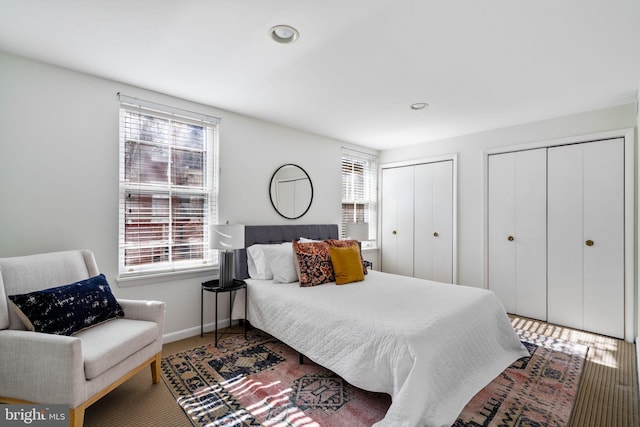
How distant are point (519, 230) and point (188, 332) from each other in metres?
3.97

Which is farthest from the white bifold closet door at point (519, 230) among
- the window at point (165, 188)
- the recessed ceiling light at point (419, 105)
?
the window at point (165, 188)

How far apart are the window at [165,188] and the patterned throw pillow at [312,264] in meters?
0.99

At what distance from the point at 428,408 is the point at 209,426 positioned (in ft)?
4.16

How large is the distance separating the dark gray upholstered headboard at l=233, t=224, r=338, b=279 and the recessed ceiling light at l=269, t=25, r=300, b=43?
1997mm

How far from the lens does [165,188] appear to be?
116 inches

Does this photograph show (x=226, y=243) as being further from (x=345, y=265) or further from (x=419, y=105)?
(x=419, y=105)

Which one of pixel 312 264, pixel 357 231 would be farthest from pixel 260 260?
pixel 357 231

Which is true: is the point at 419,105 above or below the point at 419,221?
above

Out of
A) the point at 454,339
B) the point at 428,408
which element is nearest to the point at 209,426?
the point at 428,408

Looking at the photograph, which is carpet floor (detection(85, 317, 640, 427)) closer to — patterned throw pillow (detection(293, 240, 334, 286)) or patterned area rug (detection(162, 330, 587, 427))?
patterned area rug (detection(162, 330, 587, 427))

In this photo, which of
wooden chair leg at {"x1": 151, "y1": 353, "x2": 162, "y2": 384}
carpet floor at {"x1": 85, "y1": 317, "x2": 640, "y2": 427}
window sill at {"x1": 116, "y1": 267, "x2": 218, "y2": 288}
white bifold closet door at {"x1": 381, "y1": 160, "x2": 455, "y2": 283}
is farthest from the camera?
white bifold closet door at {"x1": 381, "y1": 160, "x2": 455, "y2": 283}

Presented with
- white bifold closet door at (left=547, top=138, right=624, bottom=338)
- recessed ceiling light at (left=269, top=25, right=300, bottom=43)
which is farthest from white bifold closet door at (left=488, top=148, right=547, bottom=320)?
recessed ceiling light at (left=269, top=25, right=300, bottom=43)

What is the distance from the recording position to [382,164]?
5230 millimetres

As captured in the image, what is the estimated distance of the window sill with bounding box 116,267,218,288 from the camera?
2.69m
